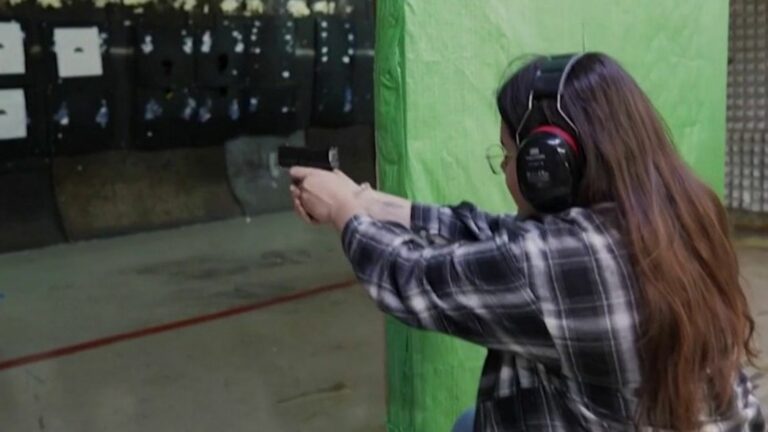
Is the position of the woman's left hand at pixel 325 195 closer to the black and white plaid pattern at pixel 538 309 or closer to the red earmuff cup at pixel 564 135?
the black and white plaid pattern at pixel 538 309

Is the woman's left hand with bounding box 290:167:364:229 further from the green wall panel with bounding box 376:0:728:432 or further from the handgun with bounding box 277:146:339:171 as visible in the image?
the green wall panel with bounding box 376:0:728:432

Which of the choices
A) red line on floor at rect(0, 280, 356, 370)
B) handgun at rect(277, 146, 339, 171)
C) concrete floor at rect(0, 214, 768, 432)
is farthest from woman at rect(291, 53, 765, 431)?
red line on floor at rect(0, 280, 356, 370)

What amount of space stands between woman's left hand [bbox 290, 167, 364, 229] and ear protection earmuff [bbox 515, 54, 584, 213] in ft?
1.05

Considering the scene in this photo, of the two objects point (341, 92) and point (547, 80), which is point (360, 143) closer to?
point (341, 92)

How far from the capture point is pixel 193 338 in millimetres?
3982

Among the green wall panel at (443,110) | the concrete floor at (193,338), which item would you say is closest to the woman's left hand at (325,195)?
the green wall panel at (443,110)

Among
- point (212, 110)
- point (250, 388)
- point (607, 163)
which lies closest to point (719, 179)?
point (250, 388)

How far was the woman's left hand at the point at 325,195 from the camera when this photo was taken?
57.7 inches

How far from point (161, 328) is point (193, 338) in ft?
0.76

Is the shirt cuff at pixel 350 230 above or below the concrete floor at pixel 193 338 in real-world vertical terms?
above

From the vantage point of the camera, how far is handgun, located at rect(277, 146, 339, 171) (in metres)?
1.55

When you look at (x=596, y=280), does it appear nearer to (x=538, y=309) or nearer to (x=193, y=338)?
(x=538, y=309)

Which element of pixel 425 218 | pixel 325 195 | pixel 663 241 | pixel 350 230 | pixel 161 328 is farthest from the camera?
pixel 161 328

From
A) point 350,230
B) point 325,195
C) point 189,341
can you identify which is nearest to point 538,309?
A: point 350,230
